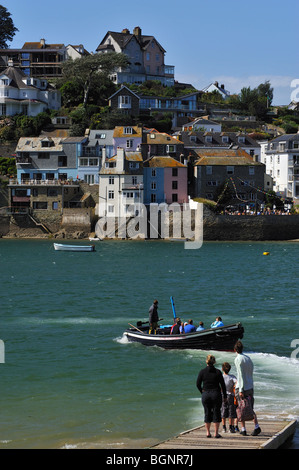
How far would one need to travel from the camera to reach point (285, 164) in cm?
10875

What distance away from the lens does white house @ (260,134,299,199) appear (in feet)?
348

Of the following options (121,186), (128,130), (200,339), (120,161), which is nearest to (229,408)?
(200,339)

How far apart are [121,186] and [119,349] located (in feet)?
206

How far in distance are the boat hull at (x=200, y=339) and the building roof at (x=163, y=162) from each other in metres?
64.7

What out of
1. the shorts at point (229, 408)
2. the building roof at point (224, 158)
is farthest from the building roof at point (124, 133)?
the shorts at point (229, 408)

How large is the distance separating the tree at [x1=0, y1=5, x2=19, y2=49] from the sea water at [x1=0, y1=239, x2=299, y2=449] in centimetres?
Answer: 8531

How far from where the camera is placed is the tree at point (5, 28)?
141 m

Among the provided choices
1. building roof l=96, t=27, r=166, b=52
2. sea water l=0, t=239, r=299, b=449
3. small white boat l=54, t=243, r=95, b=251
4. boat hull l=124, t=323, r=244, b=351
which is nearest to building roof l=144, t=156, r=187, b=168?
small white boat l=54, t=243, r=95, b=251

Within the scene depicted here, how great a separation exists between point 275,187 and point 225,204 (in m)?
16.8

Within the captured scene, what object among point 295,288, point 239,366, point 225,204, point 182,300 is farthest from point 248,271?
point 239,366

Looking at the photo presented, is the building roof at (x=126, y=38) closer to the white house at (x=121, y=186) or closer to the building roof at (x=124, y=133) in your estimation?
the building roof at (x=124, y=133)

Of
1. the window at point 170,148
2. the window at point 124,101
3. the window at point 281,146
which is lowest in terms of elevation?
the window at point 170,148

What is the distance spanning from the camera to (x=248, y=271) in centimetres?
6425

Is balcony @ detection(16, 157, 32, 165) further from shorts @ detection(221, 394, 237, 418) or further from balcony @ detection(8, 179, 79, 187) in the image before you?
shorts @ detection(221, 394, 237, 418)
